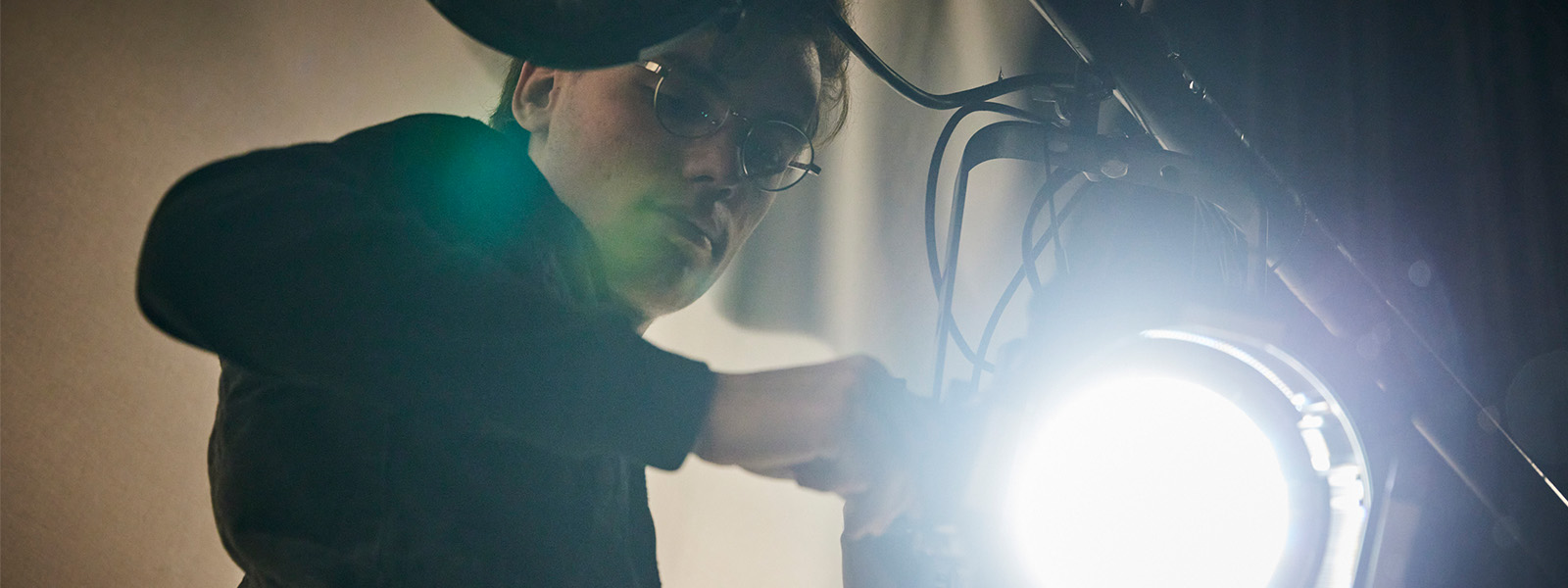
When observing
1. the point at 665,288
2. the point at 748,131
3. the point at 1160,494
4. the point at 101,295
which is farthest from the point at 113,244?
the point at 1160,494

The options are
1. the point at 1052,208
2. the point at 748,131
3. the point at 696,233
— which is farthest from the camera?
the point at 696,233

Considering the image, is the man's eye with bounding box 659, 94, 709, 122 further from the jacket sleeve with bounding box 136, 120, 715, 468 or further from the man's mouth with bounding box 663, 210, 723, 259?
the jacket sleeve with bounding box 136, 120, 715, 468

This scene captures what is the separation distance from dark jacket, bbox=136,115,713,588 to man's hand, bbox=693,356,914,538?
2 centimetres

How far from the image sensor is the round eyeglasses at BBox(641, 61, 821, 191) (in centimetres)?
72

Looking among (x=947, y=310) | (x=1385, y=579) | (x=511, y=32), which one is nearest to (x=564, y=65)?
(x=511, y=32)

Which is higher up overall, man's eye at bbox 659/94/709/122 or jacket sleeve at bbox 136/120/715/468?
man's eye at bbox 659/94/709/122

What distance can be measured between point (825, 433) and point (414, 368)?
200 mm

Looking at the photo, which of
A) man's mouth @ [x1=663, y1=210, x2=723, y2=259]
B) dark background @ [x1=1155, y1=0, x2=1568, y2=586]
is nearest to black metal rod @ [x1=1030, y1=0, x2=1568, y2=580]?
dark background @ [x1=1155, y1=0, x2=1568, y2=586]

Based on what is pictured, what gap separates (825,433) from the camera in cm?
35

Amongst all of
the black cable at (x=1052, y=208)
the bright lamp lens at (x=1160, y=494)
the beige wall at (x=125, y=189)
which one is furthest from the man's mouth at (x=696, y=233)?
the bright lamp lens at (x=1160, y=494)

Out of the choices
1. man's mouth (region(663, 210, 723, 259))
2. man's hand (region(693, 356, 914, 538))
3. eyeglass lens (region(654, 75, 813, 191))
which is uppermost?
eyeglass lens (region(654, 75, 813, 191))

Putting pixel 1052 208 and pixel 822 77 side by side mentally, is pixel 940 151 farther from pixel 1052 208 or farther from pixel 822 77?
pixel 822 77

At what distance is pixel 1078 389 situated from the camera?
27 centimetres

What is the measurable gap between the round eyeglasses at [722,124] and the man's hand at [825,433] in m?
0.42
